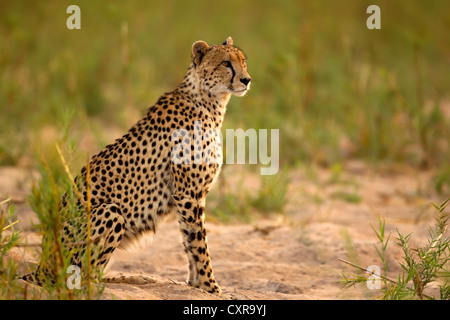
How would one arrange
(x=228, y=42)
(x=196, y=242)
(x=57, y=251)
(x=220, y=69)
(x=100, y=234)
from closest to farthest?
(x=57, y=251), (x=100, y=234), (x=196, y=242), (x=220, y=69), (x=228, y=42)

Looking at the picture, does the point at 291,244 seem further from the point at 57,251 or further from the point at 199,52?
the point at 57,251

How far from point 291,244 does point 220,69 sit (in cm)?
→ 163

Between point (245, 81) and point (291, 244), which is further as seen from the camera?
point (291, 244)

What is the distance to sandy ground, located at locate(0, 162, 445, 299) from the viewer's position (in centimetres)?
378

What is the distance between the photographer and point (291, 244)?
471 centimetres

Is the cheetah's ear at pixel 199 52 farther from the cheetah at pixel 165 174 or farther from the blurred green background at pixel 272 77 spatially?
the blurred green background at pixel 272 77

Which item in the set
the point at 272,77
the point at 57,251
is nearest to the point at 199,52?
the point at 57,251

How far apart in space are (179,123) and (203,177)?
1.18 ft

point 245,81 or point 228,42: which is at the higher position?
point 228,42

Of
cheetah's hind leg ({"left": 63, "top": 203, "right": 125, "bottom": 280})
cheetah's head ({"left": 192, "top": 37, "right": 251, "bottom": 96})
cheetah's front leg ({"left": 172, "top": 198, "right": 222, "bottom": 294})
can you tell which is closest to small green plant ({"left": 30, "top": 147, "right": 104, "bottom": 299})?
cheetah's hind leg ({"left": 63, "top": 203, "right": 125, "bottom": 280})

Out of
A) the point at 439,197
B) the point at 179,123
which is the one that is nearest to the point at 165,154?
the point at 179,123

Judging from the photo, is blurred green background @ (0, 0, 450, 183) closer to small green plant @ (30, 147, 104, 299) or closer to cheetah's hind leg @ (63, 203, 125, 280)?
cheetah's hind leg @ (63, 203, 125, 280)

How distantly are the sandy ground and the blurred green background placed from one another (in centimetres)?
79

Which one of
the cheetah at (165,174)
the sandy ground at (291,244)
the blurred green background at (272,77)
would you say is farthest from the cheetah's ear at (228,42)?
the blurred green background at (272,77)
